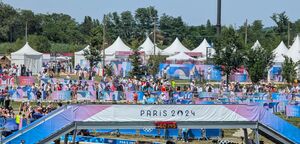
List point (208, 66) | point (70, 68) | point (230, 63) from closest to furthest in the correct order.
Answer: point (230, 63), point (208, 66), point (70, 68)

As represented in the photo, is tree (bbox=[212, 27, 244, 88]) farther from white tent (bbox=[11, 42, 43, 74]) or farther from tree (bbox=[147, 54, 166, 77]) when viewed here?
white tent (bbox=[11, 42, 43, 74])

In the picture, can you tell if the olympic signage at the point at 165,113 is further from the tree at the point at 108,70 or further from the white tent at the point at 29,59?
the white tent at the point at 29,59

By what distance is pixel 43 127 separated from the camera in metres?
22.7

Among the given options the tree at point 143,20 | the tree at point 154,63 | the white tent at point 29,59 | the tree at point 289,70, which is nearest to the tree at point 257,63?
the tree at point 289,70

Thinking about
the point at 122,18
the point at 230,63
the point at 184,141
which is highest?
the point at 122,18


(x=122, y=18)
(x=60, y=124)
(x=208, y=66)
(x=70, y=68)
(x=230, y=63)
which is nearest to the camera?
(x=60, y=124)

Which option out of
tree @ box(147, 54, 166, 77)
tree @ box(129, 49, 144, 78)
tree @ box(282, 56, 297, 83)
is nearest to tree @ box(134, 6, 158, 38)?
tree @ box(147, 54, 166, 77)

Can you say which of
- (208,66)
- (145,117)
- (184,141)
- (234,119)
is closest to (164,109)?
(145,117)

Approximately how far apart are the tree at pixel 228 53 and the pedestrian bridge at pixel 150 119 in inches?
1217

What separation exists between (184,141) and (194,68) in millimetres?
36505

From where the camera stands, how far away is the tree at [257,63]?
5566 cm

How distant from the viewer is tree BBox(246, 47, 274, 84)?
55.7 meters

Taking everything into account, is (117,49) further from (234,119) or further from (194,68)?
(234,119)

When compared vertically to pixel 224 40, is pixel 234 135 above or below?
below
